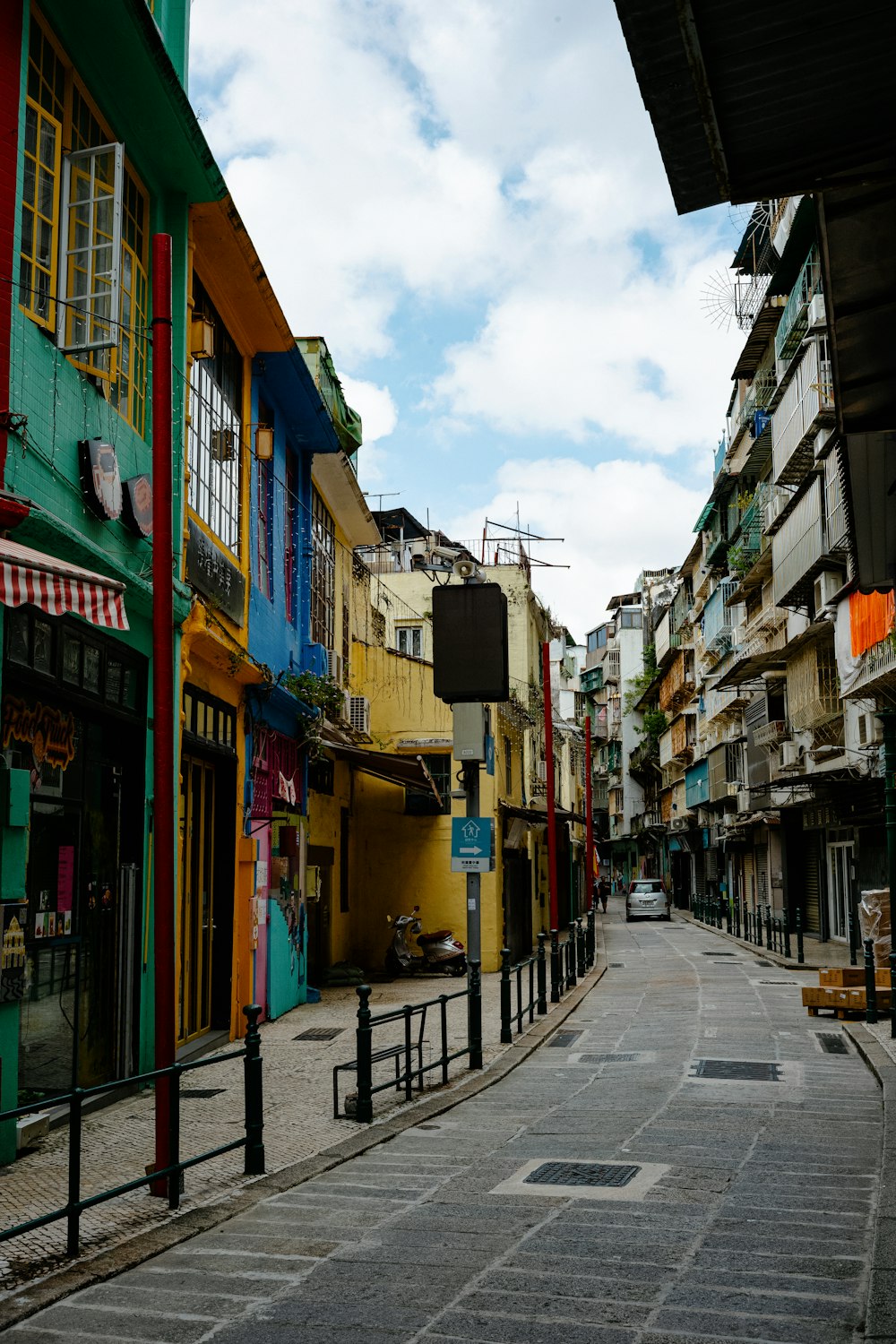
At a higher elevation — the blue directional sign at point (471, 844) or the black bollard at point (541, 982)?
the blue directional sign at point (471, 844)

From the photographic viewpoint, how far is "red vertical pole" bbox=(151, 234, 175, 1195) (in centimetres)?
711

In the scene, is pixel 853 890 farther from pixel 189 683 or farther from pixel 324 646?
pixel 189 683

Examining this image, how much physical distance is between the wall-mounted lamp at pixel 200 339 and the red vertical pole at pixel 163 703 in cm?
497

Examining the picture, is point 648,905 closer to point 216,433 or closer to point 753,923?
point 753,923

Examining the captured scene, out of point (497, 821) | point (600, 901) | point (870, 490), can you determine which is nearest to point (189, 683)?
point (870, 490)

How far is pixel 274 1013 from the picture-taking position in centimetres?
1634

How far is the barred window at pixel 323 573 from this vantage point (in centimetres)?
1998

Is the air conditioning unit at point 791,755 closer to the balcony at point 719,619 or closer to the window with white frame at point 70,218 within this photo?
the balcony at point 719,619

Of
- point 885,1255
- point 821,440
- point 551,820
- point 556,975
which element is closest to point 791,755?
point 821,440

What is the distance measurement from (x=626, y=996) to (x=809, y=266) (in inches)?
684

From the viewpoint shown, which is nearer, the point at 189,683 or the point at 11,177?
the point at 11,177

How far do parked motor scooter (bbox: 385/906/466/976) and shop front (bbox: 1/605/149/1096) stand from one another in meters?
13.2

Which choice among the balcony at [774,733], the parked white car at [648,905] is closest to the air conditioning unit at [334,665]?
the balcony at [774,733]

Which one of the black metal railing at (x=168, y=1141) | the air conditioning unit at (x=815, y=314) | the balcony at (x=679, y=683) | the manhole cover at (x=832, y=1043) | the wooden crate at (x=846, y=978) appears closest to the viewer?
the black metal railing at (x=168, y=1141)
